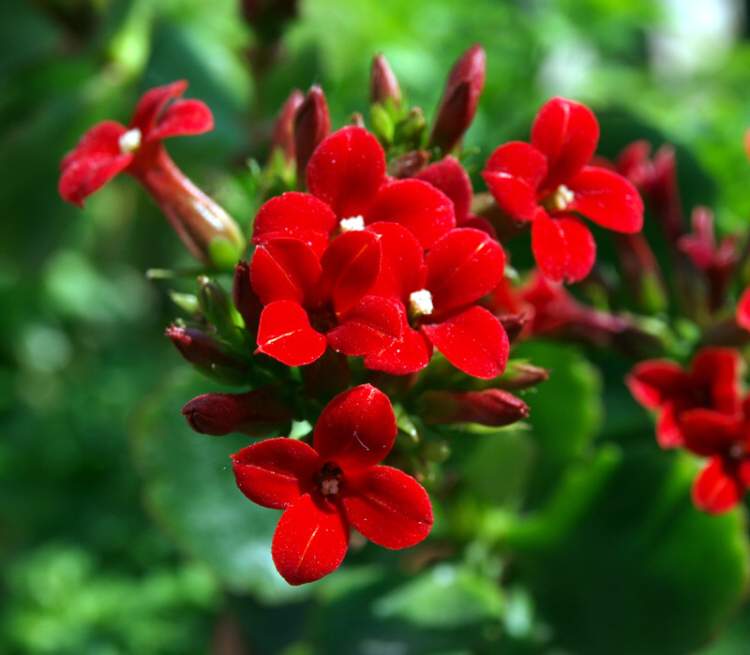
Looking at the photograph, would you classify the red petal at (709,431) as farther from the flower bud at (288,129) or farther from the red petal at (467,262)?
the flower bud at (288,129)

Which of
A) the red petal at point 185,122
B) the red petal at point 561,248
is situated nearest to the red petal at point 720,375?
the red petal at point 561,248

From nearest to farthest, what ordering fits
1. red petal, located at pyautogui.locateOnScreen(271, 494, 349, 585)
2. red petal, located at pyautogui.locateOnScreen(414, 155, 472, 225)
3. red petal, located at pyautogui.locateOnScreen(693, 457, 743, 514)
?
red petal, located at pyautogui.locateOnScreen(271, 494, 349, 585) < red petal, located at pyautogui.locateOnScreen(414, 155, 472, 225) < red petal, located at pyautogui.locateOnScreen(693, 457, 743, 514)

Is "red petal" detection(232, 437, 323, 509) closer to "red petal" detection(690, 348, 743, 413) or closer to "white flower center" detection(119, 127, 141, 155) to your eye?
"white flower center" detection(119, 127, 141, 155)

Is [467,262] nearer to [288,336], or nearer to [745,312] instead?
[288,336]

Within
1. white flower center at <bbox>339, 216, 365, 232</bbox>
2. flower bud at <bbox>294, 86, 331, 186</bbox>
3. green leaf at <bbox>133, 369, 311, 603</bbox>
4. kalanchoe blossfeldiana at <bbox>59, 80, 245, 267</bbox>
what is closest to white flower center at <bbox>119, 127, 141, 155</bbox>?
kalanchoe blossfeldiana at <bbox>59, 80, 245, 267</bbox>

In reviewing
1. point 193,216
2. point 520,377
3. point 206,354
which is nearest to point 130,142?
point 193,216

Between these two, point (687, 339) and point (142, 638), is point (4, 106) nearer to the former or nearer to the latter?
point (142, 638)

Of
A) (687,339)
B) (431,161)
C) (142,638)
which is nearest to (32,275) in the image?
(142,638)
